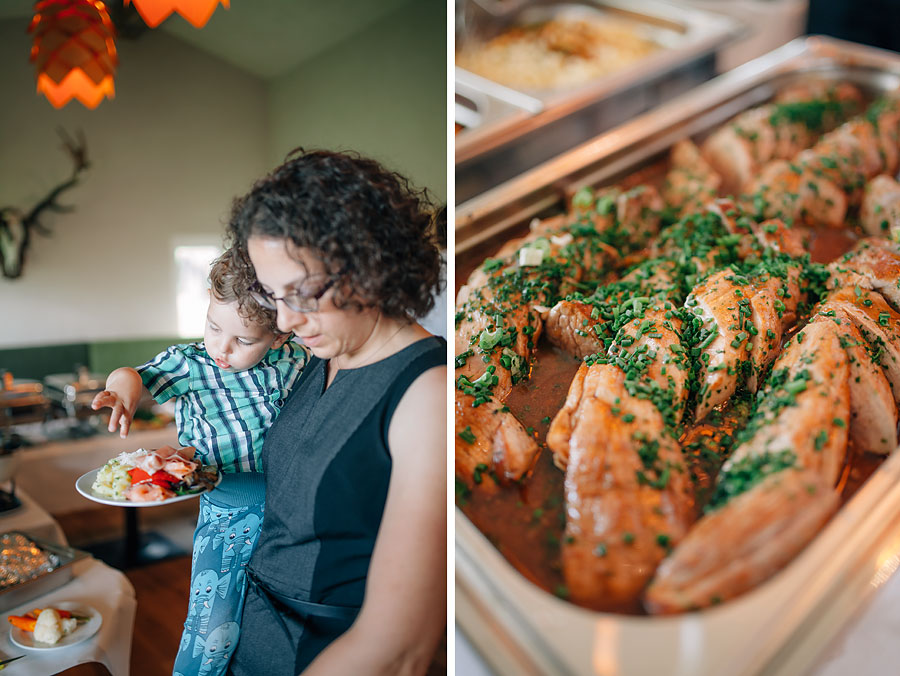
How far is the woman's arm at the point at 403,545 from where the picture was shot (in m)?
1.28

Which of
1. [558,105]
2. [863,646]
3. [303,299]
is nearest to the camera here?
[863,646]

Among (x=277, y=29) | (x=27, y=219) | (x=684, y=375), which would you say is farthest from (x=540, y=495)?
(x=27, y=219)

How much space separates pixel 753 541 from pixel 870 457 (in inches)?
18.1

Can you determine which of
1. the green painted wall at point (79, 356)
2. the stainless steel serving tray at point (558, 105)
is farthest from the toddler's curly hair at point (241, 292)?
the stainless steel serving tray at point (558, 105)

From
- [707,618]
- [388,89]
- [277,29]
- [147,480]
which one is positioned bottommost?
[707,618]

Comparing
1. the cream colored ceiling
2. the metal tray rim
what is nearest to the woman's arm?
the cream colored ceiling

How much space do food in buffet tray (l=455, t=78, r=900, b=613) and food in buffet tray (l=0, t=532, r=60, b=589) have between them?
0.92 meters

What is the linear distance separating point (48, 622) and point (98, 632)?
3.7 inches

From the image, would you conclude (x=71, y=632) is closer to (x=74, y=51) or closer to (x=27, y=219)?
(x=27, y=219)

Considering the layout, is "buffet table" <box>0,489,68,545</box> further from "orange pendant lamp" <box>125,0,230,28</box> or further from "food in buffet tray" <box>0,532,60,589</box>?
"orange pendant lamp" <box>125,0,230,28</box>

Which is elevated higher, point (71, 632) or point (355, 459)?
point (355, 459)

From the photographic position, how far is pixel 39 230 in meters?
1.50

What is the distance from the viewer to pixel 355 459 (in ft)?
4.17

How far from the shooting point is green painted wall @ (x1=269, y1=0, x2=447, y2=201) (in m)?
1.45
